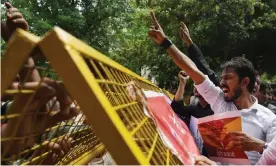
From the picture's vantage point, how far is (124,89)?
153 cm

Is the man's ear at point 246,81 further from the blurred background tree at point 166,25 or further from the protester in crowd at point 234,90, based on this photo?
the blurred background tree at point 166,25

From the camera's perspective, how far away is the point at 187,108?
4.19 meters

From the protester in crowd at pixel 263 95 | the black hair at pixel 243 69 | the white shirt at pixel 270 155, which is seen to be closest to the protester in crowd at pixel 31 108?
the white shirt at pixel 270 155

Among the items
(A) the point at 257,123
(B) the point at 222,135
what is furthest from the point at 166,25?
(B) the point at 222,135

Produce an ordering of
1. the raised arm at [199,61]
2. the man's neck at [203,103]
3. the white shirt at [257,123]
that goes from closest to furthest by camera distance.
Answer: the white shirt at [257,123] < the raised arm at [199,61] < the man's neck at [203,103]

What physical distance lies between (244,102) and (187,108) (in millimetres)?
1303

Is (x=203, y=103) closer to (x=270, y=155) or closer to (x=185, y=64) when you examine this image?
(x=185, y=64)

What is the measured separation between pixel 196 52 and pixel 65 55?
10.2ft

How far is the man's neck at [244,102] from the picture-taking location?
9.56 feet

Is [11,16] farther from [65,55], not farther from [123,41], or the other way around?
[123,41]

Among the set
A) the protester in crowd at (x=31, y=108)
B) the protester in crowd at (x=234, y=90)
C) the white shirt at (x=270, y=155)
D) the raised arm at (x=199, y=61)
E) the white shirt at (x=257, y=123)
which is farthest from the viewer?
the raised arm at (x=199, y=61)

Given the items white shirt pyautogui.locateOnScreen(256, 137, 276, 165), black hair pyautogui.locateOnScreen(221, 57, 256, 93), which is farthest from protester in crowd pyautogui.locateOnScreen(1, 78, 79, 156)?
black hair pyautogui.locateOnScreen(221, 57, 256, 93)

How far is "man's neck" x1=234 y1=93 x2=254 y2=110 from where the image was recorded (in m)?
2.91

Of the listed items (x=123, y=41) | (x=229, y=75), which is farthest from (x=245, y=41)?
(x=229, y=75)
